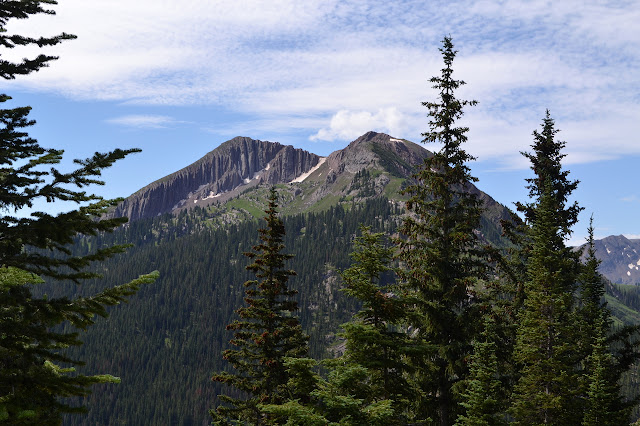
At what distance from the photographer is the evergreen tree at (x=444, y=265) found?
73.7 feet

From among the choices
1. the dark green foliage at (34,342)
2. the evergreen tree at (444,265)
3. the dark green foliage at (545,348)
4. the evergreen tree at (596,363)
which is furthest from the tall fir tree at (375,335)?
the evergreen tree at (596,363)

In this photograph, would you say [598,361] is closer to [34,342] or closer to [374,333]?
[374,333]

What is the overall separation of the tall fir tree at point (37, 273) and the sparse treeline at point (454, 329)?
21.4 ft

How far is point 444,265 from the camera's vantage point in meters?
23.3

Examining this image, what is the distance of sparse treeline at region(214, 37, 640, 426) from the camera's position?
16.4 metres

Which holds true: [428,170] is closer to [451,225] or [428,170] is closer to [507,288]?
[451,225]

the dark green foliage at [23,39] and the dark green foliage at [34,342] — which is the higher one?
the dark green foliage at [23,39]

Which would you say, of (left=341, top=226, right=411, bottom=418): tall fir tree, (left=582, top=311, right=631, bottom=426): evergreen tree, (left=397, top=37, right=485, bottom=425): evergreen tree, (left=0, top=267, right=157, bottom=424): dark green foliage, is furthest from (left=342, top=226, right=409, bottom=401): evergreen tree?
(left=582, top=311, right=631, bottom=426): evergreen tree

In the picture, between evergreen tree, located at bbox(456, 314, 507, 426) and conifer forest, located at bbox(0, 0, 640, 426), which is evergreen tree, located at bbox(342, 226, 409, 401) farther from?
evergreen tree, located at bbox(456, 314, 507, 426)

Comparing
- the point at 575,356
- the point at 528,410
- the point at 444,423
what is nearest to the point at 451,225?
the point at 444,423

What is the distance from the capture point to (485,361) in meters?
23.7

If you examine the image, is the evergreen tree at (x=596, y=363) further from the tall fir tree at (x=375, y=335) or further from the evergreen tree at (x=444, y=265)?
the tall fir tree at (x=375, y=335)

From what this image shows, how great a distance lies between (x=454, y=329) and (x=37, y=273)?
18.5m

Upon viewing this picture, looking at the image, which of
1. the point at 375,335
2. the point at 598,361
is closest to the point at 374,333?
the point at 375,335
